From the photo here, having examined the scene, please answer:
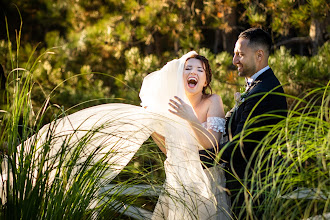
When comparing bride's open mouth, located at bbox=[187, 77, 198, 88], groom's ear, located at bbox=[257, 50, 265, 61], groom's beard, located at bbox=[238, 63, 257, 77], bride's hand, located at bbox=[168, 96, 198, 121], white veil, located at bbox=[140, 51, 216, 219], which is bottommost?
white veil, located at bbox=[140, 51, 216, 219]

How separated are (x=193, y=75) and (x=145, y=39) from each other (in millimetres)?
4648

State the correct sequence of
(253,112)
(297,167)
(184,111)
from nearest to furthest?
(297,167) < (253,112) < (184,111)

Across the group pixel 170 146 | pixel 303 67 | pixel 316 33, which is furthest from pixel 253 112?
pixel 316 33

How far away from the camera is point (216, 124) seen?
10.5ft

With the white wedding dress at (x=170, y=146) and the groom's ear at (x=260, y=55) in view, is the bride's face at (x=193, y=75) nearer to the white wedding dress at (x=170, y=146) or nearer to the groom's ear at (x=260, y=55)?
the white wedding dress at (x=170, y=146)

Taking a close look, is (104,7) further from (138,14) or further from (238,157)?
(238,157)

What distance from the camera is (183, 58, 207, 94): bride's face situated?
3.42 m

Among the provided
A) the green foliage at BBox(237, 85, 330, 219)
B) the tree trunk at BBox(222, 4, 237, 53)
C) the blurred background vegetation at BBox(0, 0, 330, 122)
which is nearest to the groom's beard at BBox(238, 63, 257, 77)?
the green foliage at BBox(237, 85, 330, 219)

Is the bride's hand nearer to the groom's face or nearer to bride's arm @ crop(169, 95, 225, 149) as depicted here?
bride's arm @ crop(169, 95, 225, 149)

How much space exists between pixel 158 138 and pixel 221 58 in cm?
356

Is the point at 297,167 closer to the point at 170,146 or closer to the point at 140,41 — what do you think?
the point at 170,146

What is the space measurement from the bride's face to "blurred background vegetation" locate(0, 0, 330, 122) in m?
2.23

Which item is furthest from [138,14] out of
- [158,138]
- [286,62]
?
[158,138]

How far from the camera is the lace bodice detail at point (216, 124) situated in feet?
10.3
